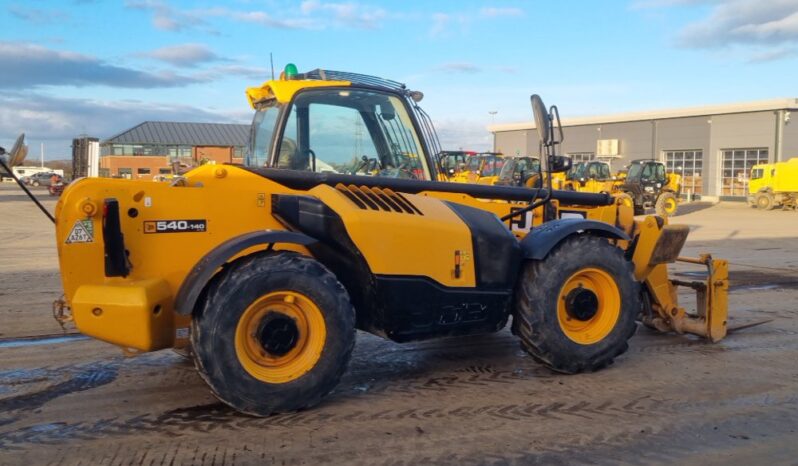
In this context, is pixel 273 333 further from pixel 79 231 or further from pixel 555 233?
pixel 555 233

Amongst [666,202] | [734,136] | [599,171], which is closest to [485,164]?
[599,171]

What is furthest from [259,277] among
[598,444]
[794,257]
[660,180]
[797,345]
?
[660,180]

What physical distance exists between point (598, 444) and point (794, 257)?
39.6 feet

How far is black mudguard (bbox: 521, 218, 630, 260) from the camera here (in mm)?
5152

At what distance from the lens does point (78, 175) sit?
5465 mm

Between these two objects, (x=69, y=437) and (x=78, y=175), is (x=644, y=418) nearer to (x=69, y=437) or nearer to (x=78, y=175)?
(x=69, y=437)

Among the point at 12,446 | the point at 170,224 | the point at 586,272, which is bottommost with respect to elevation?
the point at 12,446

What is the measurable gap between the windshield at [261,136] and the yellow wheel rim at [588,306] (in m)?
2.52

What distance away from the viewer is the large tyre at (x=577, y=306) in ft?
16.8

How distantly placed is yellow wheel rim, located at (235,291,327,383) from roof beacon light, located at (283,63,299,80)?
7.08 ft

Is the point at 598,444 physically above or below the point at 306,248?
below

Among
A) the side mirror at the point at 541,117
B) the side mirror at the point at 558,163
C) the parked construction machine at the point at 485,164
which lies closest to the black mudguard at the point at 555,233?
the side mirror at the point at 558,163

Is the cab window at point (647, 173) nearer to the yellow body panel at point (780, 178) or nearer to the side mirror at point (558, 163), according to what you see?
the yellow body panel at point (780, 178)

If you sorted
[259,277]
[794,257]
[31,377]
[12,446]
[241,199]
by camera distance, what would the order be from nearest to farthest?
[12,446] → [259,277] → [241,199] → [31,377] → [794,257]
